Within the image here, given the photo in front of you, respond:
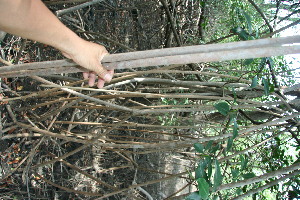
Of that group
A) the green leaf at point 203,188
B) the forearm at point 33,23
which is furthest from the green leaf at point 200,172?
the forearm at point 33,23

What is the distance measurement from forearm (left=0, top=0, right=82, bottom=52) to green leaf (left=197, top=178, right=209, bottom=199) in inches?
25.3

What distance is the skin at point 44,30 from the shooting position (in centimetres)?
64

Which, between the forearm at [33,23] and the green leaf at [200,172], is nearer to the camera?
the forearm at [33,23]

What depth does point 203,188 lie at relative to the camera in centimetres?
105

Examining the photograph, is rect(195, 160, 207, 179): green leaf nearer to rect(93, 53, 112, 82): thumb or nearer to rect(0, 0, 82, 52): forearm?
rect(93, 53, 112, 82): thumb

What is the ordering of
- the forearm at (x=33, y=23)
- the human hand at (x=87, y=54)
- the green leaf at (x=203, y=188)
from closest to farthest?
the forearm at (x=33, y=23) → the human hand at (x=87, y=54) → the green leaf at (x=203, y=188)

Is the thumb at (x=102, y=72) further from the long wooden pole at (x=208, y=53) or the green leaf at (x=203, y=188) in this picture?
the green leaf at (x=203, y=188)

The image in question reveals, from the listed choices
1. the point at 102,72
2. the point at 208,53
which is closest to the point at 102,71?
the point at 102,72

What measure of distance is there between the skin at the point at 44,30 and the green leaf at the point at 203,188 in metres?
0.50

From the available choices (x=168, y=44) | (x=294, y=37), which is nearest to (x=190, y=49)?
(x=294, y=37)

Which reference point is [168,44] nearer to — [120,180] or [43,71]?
[120,180]

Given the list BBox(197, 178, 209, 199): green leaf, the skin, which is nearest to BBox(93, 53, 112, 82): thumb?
the skin

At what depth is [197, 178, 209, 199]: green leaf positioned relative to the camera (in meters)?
1.04

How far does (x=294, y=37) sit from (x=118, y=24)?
6.78 ft
